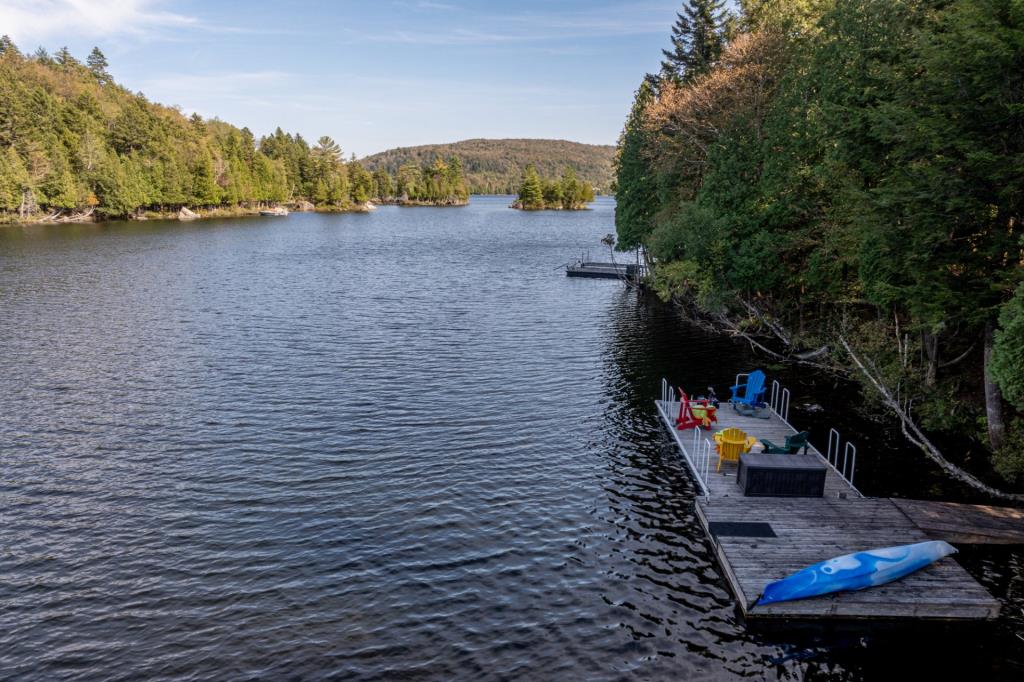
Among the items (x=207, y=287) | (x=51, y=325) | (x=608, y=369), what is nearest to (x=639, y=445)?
(x=608, y=369)

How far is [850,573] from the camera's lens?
49.9 ft

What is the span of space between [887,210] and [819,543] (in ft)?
38.7

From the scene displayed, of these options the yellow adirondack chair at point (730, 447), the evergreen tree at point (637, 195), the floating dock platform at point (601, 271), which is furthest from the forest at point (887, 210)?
the floating dock platform at point (601, 271)

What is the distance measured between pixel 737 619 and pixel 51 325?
153 feet

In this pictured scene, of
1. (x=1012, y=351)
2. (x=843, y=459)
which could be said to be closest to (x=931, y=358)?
(x=843, y=459)

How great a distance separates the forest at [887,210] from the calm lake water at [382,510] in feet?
10.3

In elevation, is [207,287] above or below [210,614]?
above

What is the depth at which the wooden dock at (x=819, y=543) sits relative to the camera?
49.3ft

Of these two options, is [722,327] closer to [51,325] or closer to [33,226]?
[51,325]

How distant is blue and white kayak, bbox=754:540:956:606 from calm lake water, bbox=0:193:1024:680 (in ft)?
3.02

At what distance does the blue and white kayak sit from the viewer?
15.0 meters

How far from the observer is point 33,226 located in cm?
11250

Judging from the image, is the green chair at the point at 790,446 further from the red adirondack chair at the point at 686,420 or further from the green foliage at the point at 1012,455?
the green foliage at the point at 1012,455

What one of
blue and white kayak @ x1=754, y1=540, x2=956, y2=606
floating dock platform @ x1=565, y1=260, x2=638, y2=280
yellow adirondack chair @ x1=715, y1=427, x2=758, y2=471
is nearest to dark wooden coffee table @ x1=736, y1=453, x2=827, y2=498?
yellow adirondack chair @ x1=715, y1=427, x2=758, y2=471
